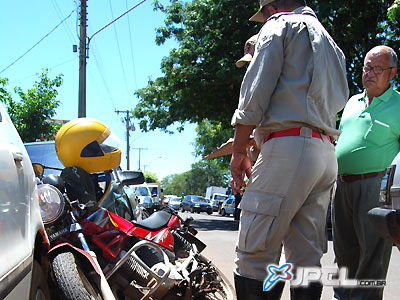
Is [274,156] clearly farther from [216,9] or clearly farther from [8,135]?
[216,9]

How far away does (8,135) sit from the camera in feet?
6.81

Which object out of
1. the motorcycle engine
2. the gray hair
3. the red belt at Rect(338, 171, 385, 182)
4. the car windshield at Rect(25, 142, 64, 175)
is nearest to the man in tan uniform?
the motorcycle engine

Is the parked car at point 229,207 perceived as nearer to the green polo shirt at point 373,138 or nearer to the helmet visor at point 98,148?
the helmet visor at point 98,148

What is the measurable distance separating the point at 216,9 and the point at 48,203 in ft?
43.7

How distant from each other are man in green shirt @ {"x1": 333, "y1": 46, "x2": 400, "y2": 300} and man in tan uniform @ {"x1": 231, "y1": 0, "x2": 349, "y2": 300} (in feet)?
2.52

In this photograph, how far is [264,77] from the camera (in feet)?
7.84

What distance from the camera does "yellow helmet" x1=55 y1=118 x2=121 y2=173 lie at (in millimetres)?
3520

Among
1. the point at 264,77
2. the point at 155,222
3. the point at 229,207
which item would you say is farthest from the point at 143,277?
the point at 229,207

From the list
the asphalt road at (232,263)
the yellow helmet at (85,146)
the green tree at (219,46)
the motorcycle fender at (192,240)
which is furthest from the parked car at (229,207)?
the yellow helmet at (85,146)

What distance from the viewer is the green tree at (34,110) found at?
1548cm

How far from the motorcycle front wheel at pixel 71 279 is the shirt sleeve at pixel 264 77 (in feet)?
3.73

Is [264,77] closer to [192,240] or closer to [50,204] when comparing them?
[50,204]

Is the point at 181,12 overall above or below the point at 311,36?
above

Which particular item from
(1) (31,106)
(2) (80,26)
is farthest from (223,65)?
(1) (31,106)
